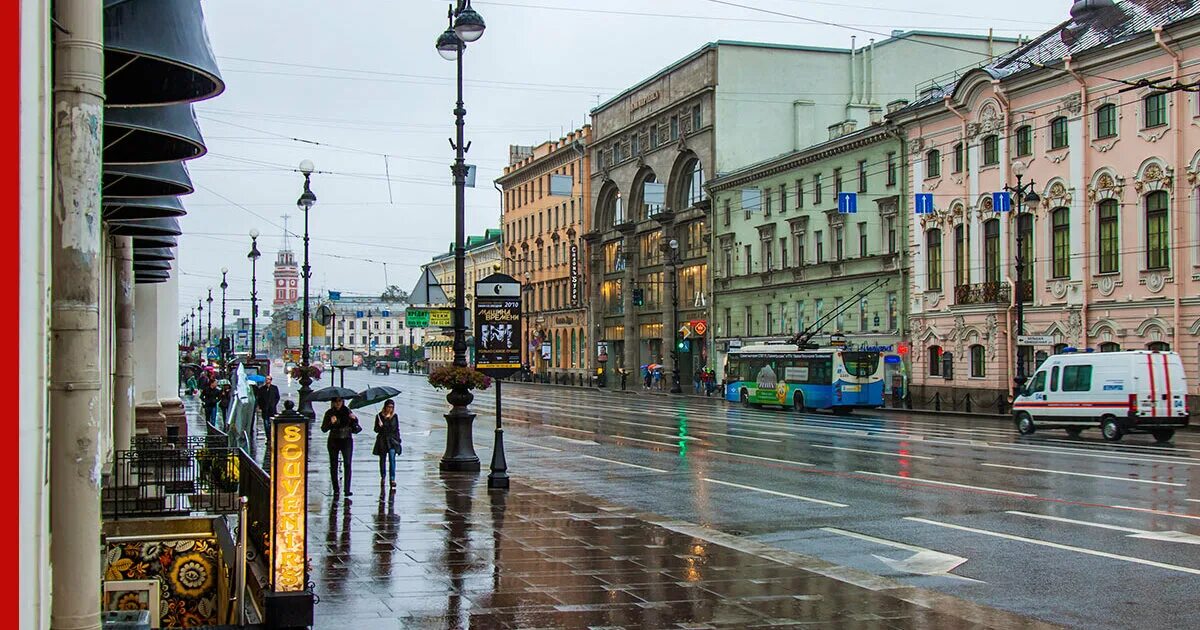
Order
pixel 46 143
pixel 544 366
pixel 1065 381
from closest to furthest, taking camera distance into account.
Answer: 1. pixel 46 143
2. pixel 1065 381
3. pixel 544 366

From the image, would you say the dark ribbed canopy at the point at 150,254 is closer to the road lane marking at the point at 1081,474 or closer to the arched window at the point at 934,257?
the road lane marking at the point at 1081,474

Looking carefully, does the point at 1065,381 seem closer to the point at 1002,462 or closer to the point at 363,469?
the point at 1002,462

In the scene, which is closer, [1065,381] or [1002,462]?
[1002,462]

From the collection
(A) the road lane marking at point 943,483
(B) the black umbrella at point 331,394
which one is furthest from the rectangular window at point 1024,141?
(B) the black umbrella at point 331,394

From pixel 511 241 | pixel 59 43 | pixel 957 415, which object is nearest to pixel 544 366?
pixel 511 241

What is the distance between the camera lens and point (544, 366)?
104 meters

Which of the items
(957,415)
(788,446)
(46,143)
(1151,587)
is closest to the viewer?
(46,143)

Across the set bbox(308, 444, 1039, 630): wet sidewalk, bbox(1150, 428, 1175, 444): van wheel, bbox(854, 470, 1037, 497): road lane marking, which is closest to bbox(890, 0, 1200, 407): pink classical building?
bbox(1150, 428, 1175, 444): van wheel

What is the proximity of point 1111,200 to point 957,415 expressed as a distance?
9.61 meters

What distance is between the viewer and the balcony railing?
4688cm

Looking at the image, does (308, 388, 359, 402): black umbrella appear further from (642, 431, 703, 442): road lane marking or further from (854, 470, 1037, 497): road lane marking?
(642, 431, 703, 442): road lane marking

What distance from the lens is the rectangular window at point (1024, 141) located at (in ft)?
150

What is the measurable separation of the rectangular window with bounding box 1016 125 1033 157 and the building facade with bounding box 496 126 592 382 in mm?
47573

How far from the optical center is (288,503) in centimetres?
931
